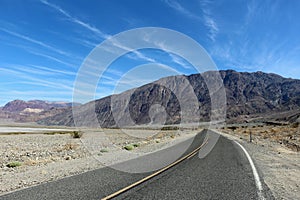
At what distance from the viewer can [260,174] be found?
10.8 meters

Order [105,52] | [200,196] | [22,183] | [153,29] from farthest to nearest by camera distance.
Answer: [153,29] < [105,52] < [22,183] < [200,196]

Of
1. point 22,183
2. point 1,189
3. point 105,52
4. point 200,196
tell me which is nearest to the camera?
point 200,196

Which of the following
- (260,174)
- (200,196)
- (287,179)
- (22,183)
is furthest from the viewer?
(260,174)

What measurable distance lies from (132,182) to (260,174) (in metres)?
5.38

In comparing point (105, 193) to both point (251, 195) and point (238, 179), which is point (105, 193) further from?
point (238, 179)

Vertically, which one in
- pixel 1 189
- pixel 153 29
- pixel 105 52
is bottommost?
pixel 1 189

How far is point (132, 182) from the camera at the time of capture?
29.0 feet

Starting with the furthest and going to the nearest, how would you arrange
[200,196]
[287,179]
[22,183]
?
[287,179] < [22,183] < [200,196]

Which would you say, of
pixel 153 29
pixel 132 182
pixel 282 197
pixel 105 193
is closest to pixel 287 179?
pixel 282 197

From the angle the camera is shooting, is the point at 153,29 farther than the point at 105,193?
Yes

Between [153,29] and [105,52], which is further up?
[153,29]

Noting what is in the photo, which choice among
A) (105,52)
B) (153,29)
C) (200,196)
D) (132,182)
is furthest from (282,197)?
(153,29)

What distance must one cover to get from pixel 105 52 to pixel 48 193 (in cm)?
1348

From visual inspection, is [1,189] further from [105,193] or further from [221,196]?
[221,196]
